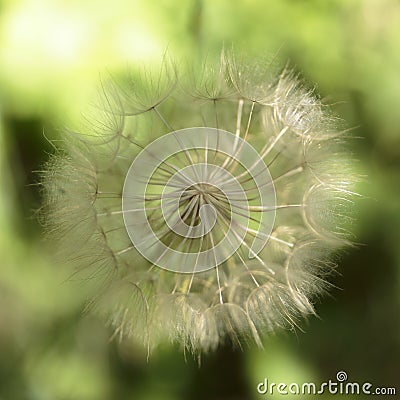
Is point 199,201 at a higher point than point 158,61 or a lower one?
lower

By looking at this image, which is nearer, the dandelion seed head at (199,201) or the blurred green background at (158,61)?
the dandelion seed head at (199,201)

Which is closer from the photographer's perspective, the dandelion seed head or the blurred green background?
the dandelion seed head

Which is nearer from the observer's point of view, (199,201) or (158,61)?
(199,201)

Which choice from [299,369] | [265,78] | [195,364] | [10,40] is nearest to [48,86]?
[10,40]
